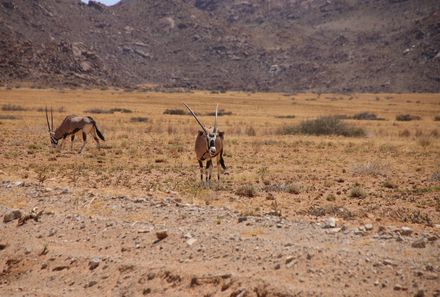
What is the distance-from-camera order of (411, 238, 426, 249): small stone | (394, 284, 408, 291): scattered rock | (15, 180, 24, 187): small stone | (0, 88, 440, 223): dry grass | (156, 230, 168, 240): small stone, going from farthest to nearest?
(15, 180, 24, 187): small stone < (0, 88, 440, 223): dry grass < (156, 230, 168, 240): small stone < (411, 238, 426, 249): small stone < (394, 284, 408, 291): scattered rock

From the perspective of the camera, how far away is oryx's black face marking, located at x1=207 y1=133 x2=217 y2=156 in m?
13.1

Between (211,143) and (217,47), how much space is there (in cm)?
12345

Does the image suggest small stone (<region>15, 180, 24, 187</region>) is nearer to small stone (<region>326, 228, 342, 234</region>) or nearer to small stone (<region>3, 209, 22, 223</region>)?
small stone (<region>3, 209, 22, 223</region>)

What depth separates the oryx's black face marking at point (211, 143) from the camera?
13.1 m

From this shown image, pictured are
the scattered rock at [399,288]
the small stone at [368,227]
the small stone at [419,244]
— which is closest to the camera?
the scattered rock at [399,288]

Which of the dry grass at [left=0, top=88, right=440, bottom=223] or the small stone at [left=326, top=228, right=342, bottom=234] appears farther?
the dry grass at [left=0, top=88, right=440, bottom=223]

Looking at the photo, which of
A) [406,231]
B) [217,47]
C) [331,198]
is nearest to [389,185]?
[331,198]

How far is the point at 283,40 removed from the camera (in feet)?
466

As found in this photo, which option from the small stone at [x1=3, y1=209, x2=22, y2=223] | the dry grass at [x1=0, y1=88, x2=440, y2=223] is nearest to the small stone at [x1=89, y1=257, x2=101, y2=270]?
the dry grass at [x1=0, y1=88, x2=440, y2=223]

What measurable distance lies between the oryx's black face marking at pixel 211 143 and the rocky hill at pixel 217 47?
76583 millimetres

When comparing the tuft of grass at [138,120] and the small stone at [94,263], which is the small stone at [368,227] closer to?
the small stone at [94,263]

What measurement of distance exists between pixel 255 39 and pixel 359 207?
13167cm

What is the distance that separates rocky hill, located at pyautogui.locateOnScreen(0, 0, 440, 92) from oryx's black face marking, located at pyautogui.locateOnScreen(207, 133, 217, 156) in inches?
3015

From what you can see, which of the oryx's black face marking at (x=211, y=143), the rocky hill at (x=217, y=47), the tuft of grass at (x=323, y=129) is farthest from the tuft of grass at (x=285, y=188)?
the rocky hill at (x=217, y=47)
